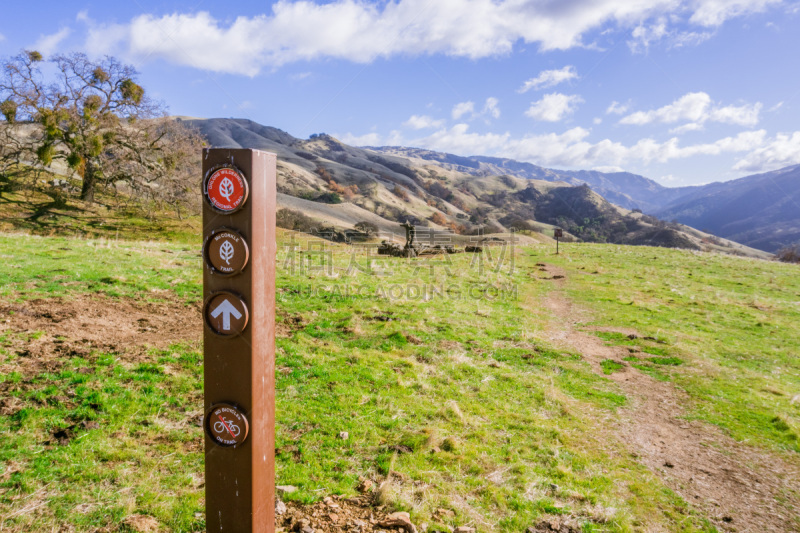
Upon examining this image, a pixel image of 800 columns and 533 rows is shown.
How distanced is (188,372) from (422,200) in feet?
541

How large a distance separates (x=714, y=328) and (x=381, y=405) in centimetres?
1796

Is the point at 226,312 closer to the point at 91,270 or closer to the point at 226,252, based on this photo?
the point at 226,252

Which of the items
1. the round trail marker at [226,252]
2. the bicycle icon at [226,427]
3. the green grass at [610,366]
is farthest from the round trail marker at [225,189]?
the green grass at [610,366]

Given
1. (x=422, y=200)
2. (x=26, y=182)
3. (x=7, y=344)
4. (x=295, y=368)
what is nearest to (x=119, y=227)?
(x=26, y=182)

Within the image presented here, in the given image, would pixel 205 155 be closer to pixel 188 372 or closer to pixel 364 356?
pixel 188 372

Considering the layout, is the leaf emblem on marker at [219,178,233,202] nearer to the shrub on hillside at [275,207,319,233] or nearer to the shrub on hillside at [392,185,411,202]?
the shrub on hillside at [275,207,319,233]

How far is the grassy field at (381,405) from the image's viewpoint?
18.4ft

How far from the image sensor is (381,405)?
859 centimetres

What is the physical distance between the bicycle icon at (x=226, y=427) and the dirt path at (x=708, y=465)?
7.04 meters

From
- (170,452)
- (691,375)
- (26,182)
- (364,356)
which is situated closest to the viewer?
(170,452)

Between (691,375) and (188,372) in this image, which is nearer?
(188,372)

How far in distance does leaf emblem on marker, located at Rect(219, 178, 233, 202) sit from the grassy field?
13.2 feet

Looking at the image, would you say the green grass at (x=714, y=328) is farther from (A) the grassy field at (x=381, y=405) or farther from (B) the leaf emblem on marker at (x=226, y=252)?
(B) the leaf emblem on marker at (x=226, y=252)

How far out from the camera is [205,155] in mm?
3809
